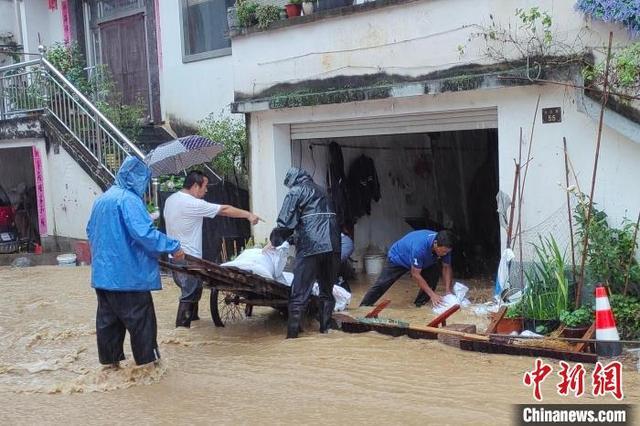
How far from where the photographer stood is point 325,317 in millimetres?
7719

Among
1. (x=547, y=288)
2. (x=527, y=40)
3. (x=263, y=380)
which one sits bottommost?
(x=263, y=380)

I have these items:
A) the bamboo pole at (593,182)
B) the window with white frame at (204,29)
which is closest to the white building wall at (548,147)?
the bamboo pole at (593,182)

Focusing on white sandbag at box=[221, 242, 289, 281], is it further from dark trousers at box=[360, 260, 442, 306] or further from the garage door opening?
the garage door opening

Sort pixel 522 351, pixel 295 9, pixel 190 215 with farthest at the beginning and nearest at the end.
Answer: pixel 295 9 → pixel 190 215 → pixel 522 351

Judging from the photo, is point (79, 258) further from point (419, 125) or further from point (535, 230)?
point (535, 230)

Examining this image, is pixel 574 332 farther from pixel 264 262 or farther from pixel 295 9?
pixel 295 9

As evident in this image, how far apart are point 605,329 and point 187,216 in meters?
4.20

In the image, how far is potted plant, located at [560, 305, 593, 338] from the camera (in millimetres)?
6875

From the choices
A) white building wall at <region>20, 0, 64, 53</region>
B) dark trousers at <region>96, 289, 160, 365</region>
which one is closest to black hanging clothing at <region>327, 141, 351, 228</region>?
dark trousers at <region>96, 289, 160, 365</region>

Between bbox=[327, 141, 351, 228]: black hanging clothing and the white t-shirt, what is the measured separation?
3.69 metres

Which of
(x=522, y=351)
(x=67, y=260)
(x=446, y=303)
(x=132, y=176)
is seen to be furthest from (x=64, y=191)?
(x=522, y=351)

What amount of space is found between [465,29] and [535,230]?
237 cm

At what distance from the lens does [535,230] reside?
826 cm

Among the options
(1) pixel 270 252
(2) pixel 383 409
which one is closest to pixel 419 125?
(1) pixel 270 252
